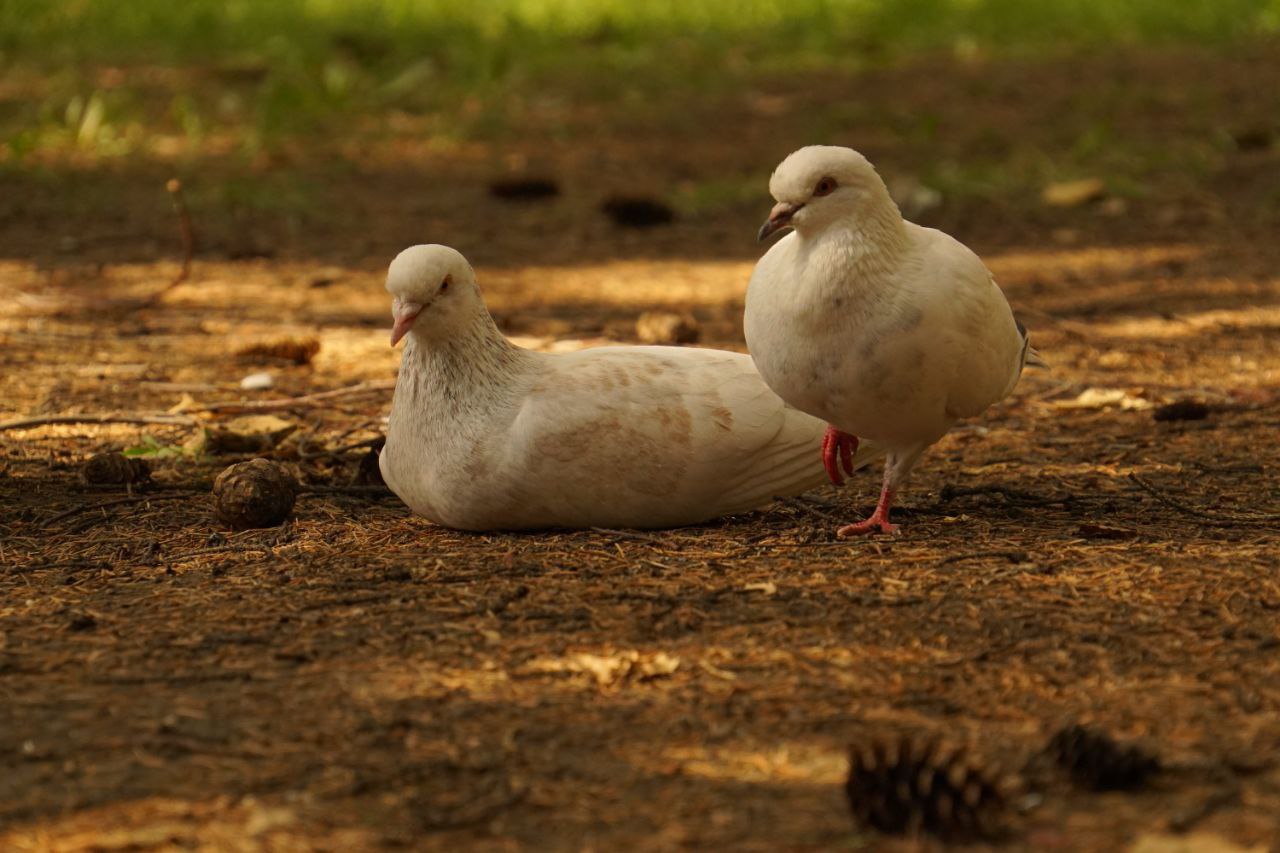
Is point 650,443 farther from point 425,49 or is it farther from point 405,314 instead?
point 425,49

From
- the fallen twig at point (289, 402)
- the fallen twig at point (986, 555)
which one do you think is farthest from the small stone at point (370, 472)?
the fallen twig at point (986, 555)

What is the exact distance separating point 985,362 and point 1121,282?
4.18 meters

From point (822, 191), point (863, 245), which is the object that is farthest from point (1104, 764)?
point (822, 191)

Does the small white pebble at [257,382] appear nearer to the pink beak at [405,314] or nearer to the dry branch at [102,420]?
the dry branch at [102,420]

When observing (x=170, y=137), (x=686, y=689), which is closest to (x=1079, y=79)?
(x=170, y=137)

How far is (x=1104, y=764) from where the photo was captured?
2.59 m

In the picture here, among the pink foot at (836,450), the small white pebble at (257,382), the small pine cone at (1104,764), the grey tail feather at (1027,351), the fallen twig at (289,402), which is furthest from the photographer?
the small white pebble at (257,382)

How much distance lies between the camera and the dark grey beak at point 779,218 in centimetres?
375

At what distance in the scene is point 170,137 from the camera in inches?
419

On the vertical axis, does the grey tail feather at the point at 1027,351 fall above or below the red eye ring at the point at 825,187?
below

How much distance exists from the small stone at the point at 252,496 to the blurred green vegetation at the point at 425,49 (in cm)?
635

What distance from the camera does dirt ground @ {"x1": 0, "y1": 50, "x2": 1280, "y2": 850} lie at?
260cm

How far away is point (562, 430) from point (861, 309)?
787mm

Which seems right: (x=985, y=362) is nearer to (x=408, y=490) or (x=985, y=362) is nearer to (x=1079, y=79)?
(x=408, y=490)
